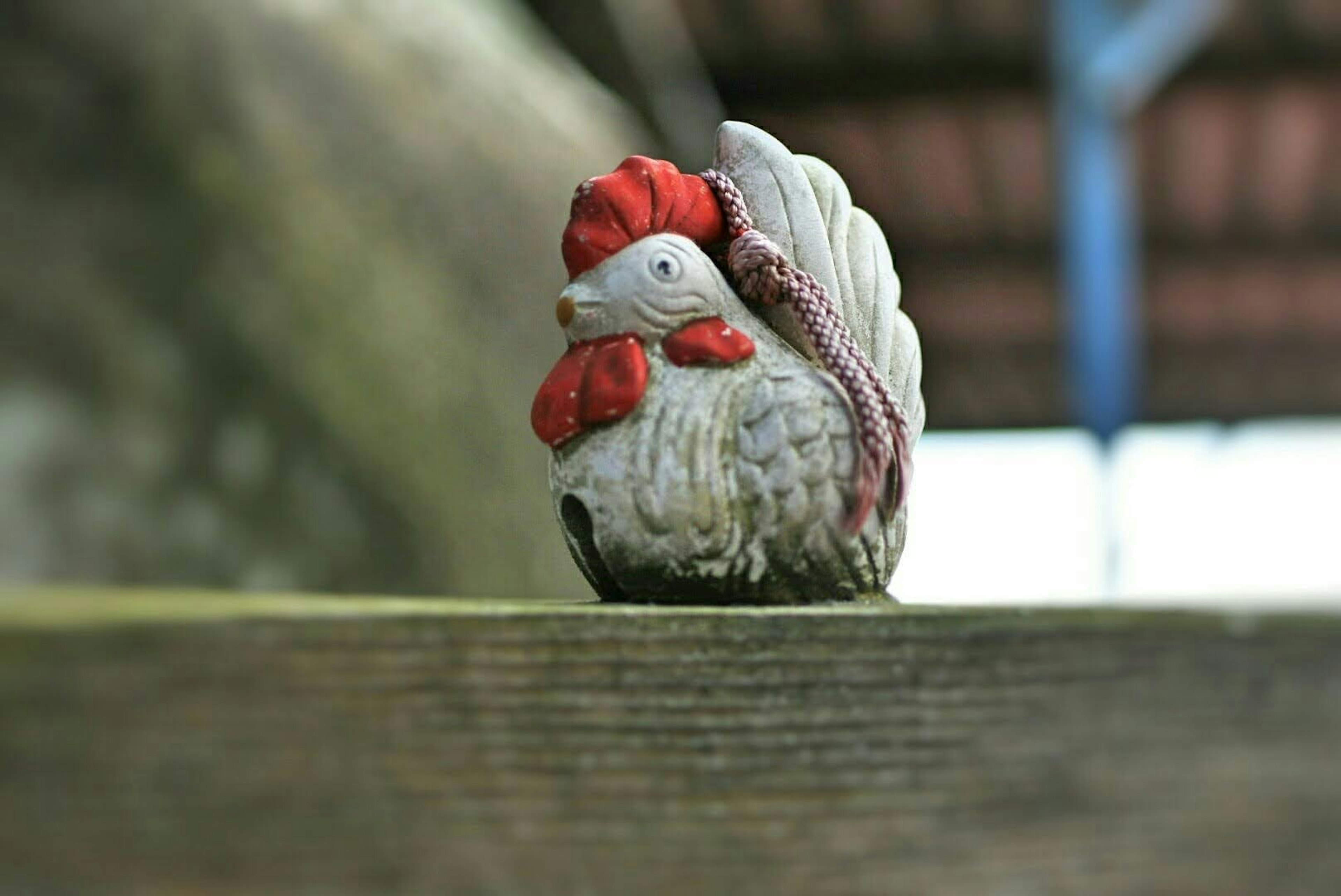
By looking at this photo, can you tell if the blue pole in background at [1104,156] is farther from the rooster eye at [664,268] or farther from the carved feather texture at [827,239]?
the rooster eye at [664,268]

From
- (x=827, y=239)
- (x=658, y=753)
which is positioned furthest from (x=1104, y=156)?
(x=658, y=753)

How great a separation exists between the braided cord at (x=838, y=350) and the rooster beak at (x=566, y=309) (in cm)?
14

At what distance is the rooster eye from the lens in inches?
41.6

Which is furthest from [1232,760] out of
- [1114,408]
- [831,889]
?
[1114,408]

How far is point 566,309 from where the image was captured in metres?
1.08

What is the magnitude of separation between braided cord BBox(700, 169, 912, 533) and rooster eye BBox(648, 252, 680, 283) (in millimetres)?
63

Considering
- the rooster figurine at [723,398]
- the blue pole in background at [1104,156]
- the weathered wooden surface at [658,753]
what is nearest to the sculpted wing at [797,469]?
the rooster figurine at [723,398]

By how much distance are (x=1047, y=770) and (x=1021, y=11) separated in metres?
2.65

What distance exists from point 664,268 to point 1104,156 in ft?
7.00

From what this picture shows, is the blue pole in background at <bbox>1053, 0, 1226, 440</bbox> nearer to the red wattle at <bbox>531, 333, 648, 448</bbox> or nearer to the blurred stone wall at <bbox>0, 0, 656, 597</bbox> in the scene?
the blurred stone wall at <bbox>0, 0, 656, 597</bbox>

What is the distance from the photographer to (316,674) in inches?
27.3

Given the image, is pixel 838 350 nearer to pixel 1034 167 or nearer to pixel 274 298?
pixel 274 298

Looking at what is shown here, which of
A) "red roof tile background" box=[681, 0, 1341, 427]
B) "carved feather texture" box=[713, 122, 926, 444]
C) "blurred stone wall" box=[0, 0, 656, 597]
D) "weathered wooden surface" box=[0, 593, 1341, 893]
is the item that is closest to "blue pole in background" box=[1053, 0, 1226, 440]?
"red roof tile background" box=[681, 0, 1341, 427]

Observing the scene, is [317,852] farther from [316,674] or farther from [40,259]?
[40,259]
